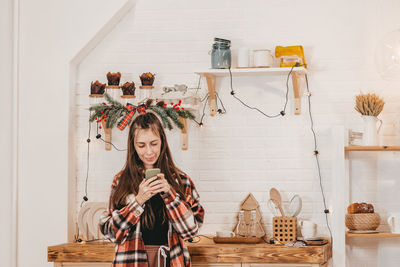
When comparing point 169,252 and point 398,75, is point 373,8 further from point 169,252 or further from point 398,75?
point 169,252

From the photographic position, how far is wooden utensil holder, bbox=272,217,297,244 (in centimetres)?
332

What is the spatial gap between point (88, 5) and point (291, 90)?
145cm

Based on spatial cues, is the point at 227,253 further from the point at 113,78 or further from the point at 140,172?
the point at 113,78

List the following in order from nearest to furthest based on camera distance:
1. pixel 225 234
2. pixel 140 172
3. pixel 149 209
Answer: pixel 149 209, pixel 140 172, pixel 225 234

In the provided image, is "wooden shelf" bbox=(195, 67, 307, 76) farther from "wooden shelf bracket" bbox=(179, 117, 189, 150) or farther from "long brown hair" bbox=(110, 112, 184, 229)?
"long brown hair" bbox=(110, 112, 184, 229)

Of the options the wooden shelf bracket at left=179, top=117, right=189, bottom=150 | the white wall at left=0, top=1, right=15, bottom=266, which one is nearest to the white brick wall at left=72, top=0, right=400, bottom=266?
the wooden shelf bracket at left=179, top=117, right=189, bottom=150

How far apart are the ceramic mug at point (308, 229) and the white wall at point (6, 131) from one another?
1.87 m

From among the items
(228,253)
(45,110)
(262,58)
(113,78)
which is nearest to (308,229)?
(228,253)

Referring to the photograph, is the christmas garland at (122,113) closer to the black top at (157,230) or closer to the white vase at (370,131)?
the black top at (157,230)

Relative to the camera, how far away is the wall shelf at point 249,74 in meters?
3.44

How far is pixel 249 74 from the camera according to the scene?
358 centimetres

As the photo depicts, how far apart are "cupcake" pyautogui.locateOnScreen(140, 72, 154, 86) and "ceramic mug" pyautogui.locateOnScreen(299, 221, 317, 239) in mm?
1289

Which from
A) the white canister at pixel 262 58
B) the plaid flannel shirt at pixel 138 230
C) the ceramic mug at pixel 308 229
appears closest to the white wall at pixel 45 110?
the plaid flannel shirt at pixel 138 230

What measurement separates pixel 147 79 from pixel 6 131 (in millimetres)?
1013
